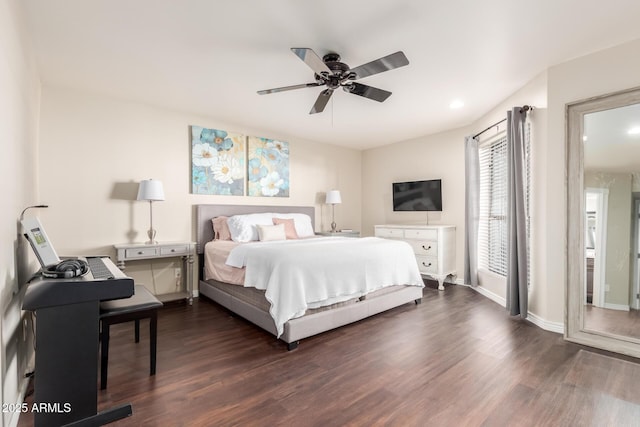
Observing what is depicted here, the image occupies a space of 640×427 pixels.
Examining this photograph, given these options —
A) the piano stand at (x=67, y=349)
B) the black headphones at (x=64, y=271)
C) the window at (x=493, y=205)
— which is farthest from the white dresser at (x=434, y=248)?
the black headphones at (x=64, y=271)

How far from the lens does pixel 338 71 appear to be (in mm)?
2650

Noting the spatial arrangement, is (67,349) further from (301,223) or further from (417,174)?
(417,174)

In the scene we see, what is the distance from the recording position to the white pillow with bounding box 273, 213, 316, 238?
15.6 feet

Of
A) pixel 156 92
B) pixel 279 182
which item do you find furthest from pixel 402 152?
pixel 156 92

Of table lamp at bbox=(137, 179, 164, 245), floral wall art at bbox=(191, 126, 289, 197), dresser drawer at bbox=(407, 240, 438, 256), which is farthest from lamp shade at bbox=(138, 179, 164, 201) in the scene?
dresser drawer at bbox=(407, 240, 438, 256)

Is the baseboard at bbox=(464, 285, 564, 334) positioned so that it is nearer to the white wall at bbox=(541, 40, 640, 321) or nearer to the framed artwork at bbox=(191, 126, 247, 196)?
the white wall at bbox=(541, 40, 640, 321)

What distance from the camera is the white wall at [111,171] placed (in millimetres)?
3379

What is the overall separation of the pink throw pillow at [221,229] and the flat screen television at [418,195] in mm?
3147

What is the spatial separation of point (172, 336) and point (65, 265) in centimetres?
140

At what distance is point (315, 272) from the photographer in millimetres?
2707

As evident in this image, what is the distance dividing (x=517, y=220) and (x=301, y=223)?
2.91 metres

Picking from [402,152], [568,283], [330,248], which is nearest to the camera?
[568,283]

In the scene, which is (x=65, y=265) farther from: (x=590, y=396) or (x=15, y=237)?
(x=590, y=396)

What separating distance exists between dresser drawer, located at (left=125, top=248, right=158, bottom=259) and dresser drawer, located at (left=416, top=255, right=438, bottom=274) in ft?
12.4
